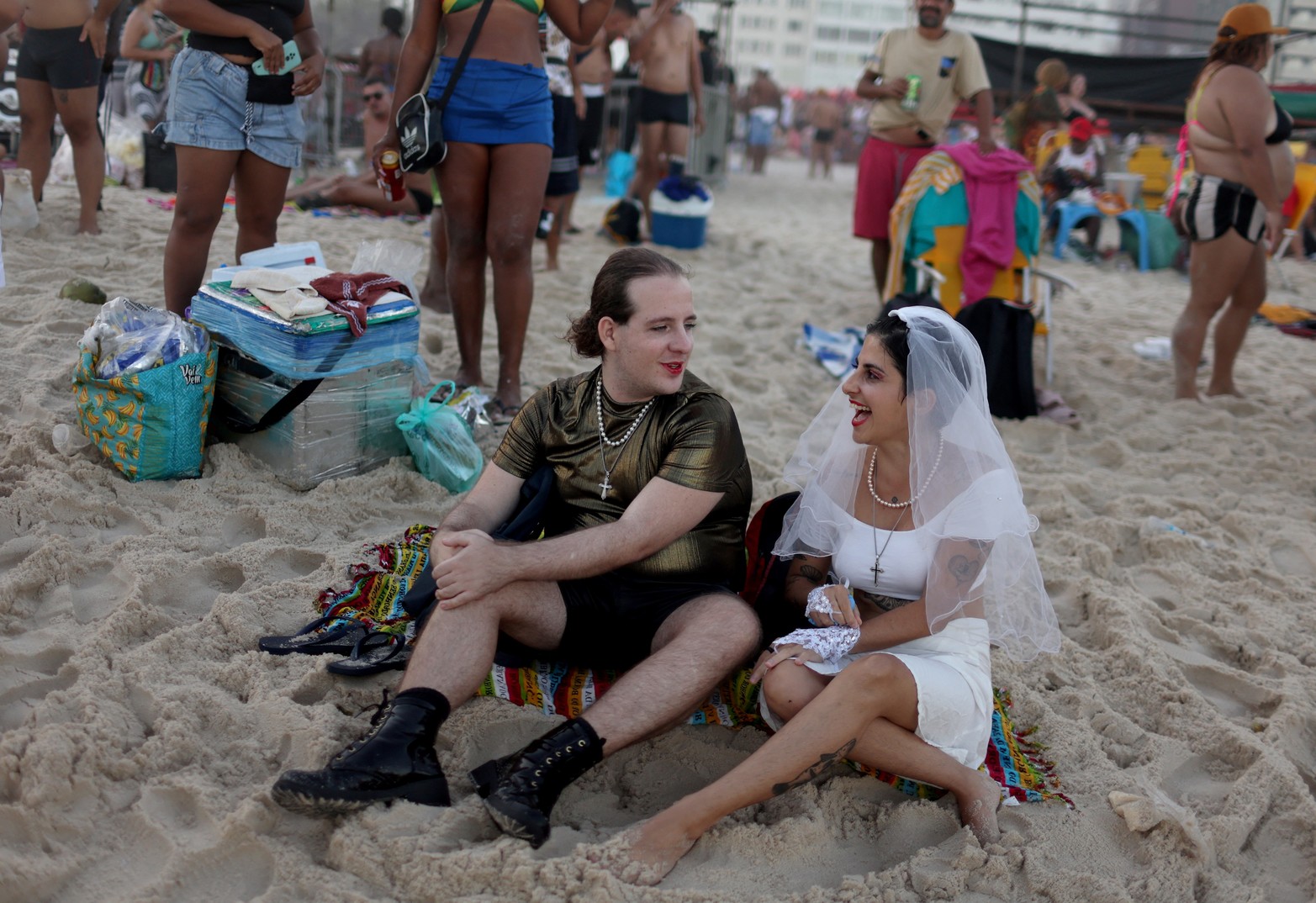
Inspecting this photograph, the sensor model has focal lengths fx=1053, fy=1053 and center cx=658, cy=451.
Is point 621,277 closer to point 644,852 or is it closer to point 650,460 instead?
point 650,460

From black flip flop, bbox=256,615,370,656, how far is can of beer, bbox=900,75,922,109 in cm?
511

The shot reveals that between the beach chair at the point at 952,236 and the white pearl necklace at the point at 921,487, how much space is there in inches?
138

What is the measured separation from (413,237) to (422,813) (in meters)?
5.78

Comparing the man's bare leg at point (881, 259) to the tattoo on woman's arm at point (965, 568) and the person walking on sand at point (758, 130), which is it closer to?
the tattoo on woman's arm at point (965, 568)

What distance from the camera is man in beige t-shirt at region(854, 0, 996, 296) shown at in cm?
647

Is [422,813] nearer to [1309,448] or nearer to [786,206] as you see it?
[1309,448]

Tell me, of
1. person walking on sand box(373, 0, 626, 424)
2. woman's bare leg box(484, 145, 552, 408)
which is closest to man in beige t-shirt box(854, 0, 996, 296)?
person walking on sand box(373, 0, 626, 424)

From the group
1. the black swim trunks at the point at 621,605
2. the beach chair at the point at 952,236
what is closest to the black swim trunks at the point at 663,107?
the beach chair at the point at 952,236

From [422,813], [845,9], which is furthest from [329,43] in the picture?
[845,9]

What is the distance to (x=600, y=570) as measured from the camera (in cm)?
245

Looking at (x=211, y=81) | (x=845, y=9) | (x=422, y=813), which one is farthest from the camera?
(x=845, y=9)

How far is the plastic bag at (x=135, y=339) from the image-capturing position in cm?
326

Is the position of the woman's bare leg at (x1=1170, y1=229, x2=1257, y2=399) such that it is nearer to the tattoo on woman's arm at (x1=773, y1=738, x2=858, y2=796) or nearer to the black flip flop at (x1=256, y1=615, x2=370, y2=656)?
the tattoo on woman's arm at (x1=773, y1=738, x2=858, y2=796)

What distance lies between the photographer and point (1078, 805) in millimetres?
2406
